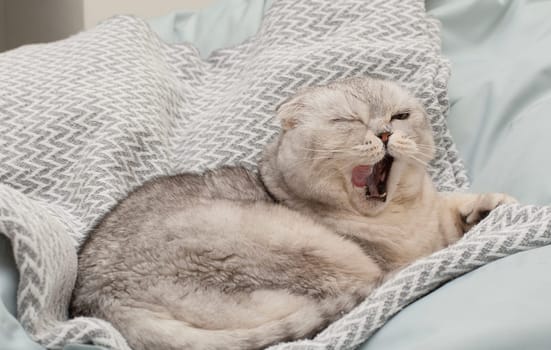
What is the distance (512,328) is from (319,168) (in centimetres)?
57

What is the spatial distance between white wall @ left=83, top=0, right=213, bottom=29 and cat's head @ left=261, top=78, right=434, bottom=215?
1396mm

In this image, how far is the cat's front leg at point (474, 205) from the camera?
142 cm

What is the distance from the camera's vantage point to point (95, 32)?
83.0 inches

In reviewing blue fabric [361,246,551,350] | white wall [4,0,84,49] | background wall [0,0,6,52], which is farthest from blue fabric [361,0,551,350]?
background wall [0,0,6,52]

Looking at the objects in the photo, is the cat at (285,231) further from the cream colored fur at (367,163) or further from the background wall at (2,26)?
the background wall at (2,26)

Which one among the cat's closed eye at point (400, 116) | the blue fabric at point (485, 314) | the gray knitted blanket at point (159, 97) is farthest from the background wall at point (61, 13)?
the blue fabric at point (485, 314)

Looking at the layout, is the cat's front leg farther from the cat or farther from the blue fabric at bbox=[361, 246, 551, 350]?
the blue fabric at bbox=[361, 246, 551, 350]

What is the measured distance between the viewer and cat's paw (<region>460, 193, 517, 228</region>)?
1412 millimetres

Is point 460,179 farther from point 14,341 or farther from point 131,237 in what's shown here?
point 14,341

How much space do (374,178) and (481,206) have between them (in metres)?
0.22

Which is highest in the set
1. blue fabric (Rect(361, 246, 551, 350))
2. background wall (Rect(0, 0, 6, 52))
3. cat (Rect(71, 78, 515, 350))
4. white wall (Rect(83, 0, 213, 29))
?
blue fabric (Rect(361, 246, 551, 350))

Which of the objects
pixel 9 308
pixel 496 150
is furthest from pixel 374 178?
pixel 9 308

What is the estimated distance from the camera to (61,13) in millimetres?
2775

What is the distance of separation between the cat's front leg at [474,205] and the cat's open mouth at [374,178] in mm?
183
